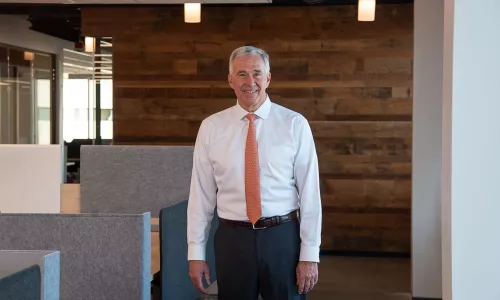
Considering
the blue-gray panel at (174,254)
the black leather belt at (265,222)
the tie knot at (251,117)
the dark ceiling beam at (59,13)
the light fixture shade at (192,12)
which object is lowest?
the blue-gray panel at (174,254)

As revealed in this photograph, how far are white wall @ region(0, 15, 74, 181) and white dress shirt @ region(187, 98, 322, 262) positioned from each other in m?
7.65

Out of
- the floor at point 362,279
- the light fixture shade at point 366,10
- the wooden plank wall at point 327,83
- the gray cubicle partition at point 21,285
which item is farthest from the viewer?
the wooden plank wall at point 327,83

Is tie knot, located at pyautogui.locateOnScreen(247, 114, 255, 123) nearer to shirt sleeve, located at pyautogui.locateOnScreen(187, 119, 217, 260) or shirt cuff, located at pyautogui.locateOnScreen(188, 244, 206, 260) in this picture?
shirt sleeve, located at pyautogui.locateOnScreen(187, 119, 217, 260)

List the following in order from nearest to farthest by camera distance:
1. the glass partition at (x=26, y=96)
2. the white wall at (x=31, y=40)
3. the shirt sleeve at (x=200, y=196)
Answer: the shirt sleeve at (x=200, y=196)
the white wall at (x=31, y=40)
the glass partition at (x=26, y=96)

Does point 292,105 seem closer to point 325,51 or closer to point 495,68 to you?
point 325,51

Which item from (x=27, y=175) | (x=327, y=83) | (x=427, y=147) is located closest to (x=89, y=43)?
(x=327, y=83)

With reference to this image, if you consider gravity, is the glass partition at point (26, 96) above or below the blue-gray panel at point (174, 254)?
above

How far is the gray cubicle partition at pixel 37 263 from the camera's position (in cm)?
174

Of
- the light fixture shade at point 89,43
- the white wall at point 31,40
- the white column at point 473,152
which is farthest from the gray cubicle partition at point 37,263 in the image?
the white wall at point 31,40

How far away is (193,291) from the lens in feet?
13.1

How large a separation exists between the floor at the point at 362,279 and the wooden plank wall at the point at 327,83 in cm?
35

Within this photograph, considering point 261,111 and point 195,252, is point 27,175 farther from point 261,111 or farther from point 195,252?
point 261,111

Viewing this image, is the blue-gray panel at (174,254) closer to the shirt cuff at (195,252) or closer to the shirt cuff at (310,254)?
the shirt cuff at (195,252)

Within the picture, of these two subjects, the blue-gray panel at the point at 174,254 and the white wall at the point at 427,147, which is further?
the white wall at the point at 427,147
